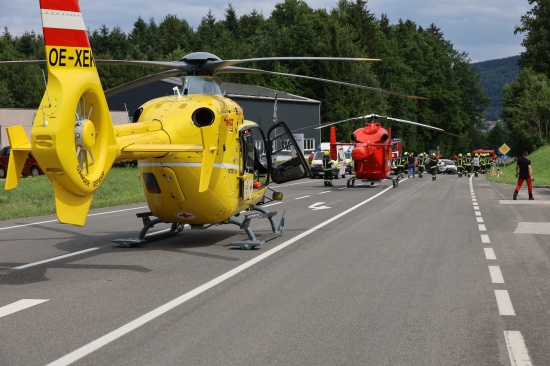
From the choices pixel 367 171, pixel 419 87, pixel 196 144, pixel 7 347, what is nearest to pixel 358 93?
pixel 419 87

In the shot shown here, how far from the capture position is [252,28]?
139 metres

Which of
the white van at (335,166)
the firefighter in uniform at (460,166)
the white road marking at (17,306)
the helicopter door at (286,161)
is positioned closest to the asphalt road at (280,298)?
the white road marking at (17,306)

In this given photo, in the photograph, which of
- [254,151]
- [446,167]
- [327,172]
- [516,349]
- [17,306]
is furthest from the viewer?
[446,167]

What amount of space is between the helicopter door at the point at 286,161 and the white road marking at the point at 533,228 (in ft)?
15.1

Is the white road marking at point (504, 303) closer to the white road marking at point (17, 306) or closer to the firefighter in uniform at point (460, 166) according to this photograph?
the white road marking at point (17, 306)

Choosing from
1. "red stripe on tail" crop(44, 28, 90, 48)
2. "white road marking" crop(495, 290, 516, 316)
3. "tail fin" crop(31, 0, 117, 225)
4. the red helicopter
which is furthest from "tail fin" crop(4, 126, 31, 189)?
the red helicopter

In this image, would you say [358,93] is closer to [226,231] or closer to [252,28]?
[252,28]

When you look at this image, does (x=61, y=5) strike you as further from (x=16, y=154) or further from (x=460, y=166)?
(x=460, y=166)

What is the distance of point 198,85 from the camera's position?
43.1 ft

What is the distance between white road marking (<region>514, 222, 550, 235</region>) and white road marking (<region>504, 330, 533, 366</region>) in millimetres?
9494

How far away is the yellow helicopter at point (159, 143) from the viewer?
8562mm

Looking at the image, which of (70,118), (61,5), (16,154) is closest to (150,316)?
(70,118)

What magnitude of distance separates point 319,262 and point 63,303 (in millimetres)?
4284

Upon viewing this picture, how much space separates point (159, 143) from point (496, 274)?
16.6ft
